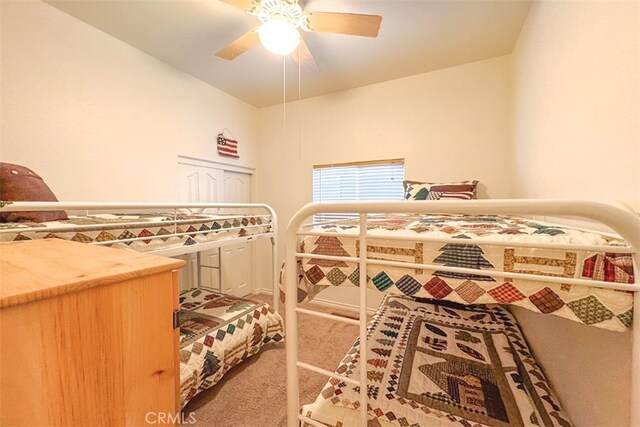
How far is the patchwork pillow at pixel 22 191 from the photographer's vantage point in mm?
1117

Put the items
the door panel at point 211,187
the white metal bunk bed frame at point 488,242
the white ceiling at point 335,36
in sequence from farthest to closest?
the door panel at point 211,187 → the white ceiling at point 335,36 → the white metal bunk bed frame at point 488,242

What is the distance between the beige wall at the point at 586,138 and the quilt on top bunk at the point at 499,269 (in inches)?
7.9

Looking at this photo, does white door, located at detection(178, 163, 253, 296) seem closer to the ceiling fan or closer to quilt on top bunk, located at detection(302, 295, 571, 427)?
the ceiling fan

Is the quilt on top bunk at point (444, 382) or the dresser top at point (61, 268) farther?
the quilt on top bunk at point (444, 382)

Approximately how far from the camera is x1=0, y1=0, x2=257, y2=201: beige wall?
1.54m

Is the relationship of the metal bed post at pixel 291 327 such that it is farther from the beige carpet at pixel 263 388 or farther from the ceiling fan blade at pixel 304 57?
the ceiling fan blade at pixel 304 57

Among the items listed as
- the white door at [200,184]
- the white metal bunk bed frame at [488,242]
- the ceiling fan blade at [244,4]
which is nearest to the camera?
the white metal bunk bed frame at [488,242]

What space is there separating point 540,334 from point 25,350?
186cm

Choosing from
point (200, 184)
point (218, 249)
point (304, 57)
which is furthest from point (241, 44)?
point (218, 249)

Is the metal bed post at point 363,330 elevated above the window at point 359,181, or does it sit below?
below

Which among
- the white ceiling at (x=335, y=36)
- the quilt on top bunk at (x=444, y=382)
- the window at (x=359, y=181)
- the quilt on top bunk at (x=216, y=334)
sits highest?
the white ceiling at (x=335, y=36)

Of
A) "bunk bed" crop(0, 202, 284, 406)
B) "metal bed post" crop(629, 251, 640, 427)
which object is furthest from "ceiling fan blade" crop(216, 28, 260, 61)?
"metal bed post" crop(629, 251, 640, 427)

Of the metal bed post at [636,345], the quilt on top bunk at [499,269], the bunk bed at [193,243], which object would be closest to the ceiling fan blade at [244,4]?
the bunk bed at [193,243]

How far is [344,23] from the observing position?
1.44 metres
